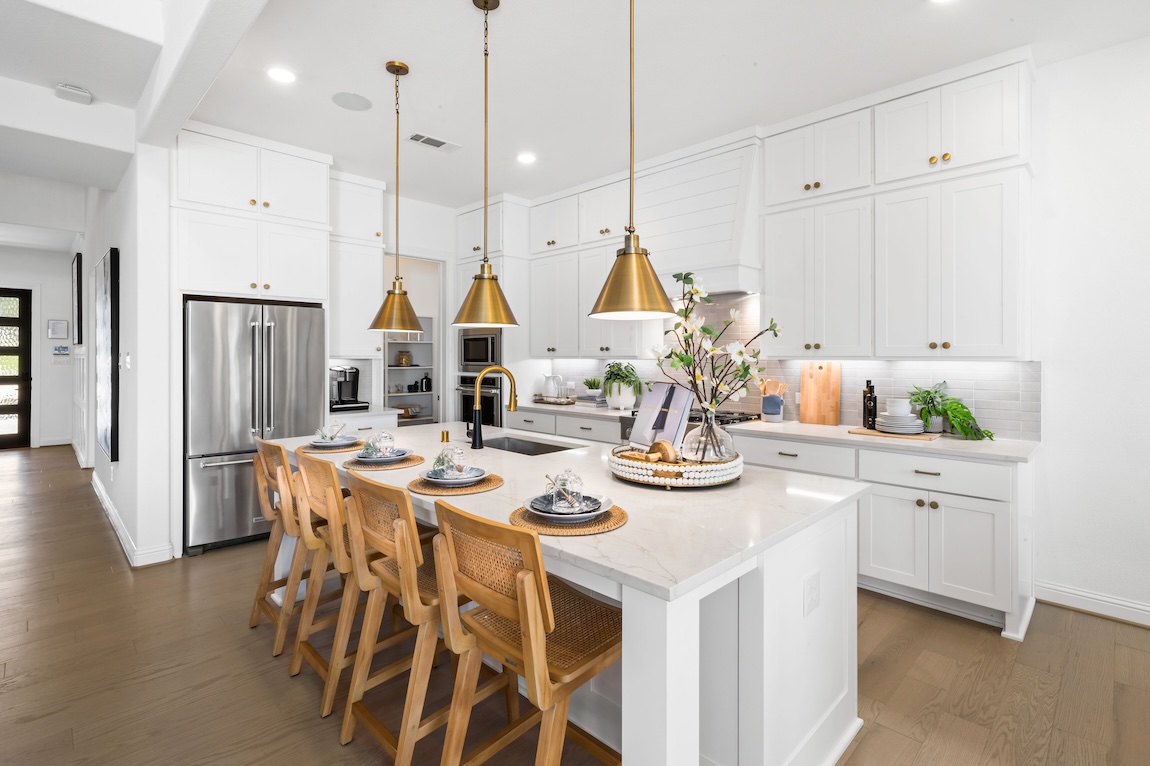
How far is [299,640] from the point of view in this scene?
2.45m

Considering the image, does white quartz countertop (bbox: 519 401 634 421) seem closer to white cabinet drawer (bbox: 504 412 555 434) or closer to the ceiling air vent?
white cabinet drawer (bbox: 504 412 555 434)

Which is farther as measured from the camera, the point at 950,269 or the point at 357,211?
the point at 357,211

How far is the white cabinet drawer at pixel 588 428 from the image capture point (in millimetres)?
4453

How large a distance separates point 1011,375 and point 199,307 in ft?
16.3

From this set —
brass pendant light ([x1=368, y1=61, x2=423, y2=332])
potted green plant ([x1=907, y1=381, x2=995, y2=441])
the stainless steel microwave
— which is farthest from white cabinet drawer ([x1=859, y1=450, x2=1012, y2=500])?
the stainless steel microwave

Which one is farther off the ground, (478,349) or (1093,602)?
(478,349)

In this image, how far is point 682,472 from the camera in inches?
77.3

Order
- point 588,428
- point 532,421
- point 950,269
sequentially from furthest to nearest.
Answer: point 532,421 < point 588,428 < point 950,269

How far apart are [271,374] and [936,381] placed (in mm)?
4391

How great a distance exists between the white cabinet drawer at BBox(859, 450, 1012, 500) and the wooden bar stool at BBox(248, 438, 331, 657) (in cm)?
287

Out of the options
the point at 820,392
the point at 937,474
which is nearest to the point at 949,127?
the point at 820,392

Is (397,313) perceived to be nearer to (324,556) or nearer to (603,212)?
(324,556)

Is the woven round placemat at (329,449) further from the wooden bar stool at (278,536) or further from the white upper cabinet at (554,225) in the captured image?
the white upper cabinet at (554,225)

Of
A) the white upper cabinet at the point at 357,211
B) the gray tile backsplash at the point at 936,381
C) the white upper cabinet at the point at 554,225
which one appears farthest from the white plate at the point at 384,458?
the white upper cabinet at the point at 554,225
